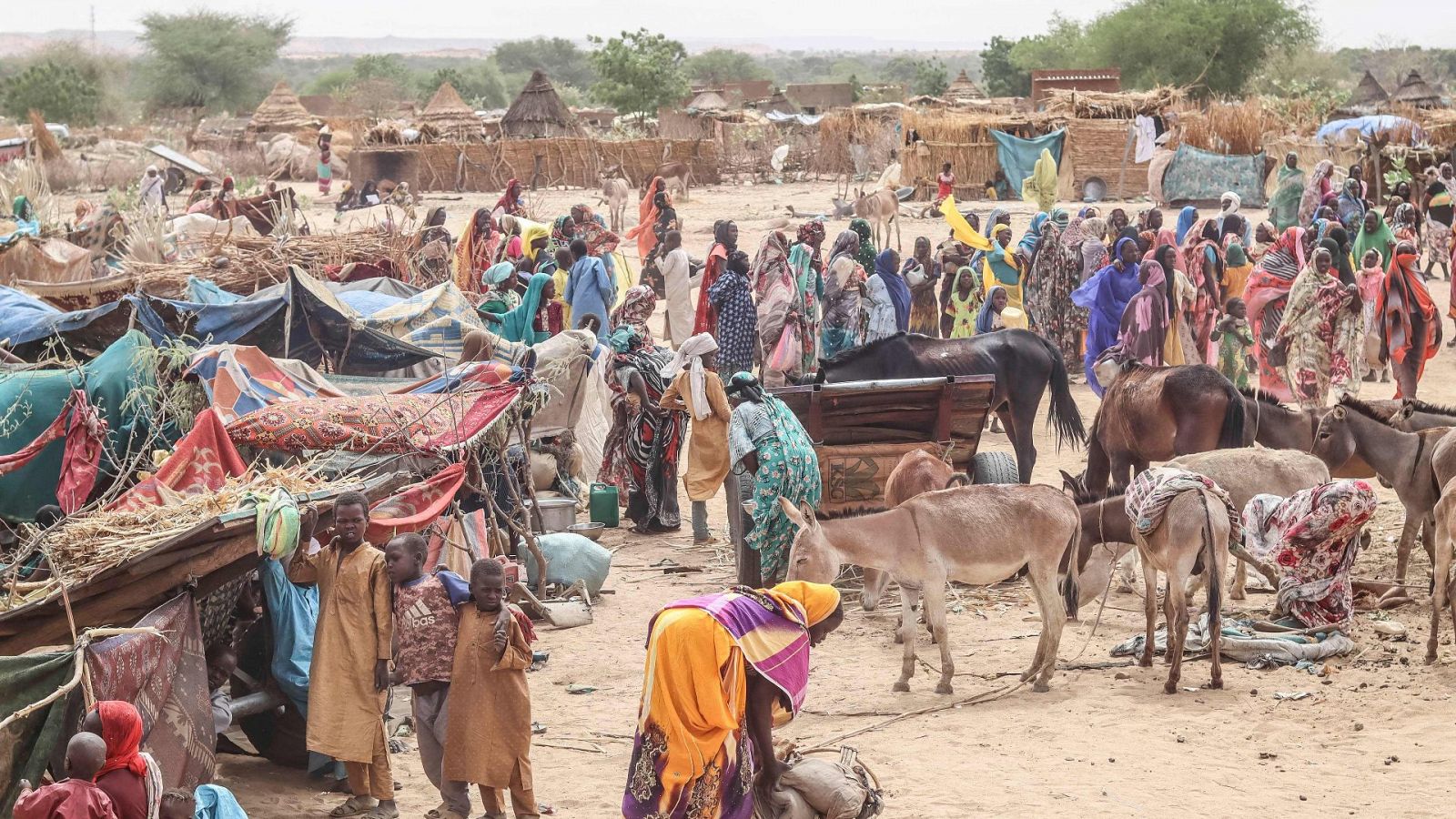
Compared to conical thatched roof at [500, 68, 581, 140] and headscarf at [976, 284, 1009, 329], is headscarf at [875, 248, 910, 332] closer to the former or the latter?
headscarf at [976, 284, 1009, 329]

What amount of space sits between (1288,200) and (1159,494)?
17.7m

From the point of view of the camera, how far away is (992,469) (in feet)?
34.1

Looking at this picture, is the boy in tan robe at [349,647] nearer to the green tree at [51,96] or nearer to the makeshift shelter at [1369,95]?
the makeshift shelter at [1369,95]

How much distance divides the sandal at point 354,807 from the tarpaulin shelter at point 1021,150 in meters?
26.4

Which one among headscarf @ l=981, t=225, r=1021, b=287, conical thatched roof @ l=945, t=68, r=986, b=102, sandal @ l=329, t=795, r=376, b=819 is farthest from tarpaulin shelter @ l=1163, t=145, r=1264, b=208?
sandal @ l=329, t=795, r=376, b=819

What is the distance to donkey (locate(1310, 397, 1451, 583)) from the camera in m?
9.20

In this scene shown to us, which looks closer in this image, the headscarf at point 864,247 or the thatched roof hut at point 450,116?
the headscarf at point 864,247

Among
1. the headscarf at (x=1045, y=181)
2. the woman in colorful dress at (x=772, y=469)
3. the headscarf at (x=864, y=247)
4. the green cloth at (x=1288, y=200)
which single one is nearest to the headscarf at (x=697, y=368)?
the woman in colorful dress at (x=772, y=469)

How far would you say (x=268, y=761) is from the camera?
275 inches

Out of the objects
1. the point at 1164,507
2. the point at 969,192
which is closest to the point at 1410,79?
the point at 969,192

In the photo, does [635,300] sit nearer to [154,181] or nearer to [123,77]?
[154,181]

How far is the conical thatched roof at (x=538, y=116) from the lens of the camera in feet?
131

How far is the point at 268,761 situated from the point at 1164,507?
4423mm

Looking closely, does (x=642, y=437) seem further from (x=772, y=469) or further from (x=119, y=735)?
(x=119, y=735)
